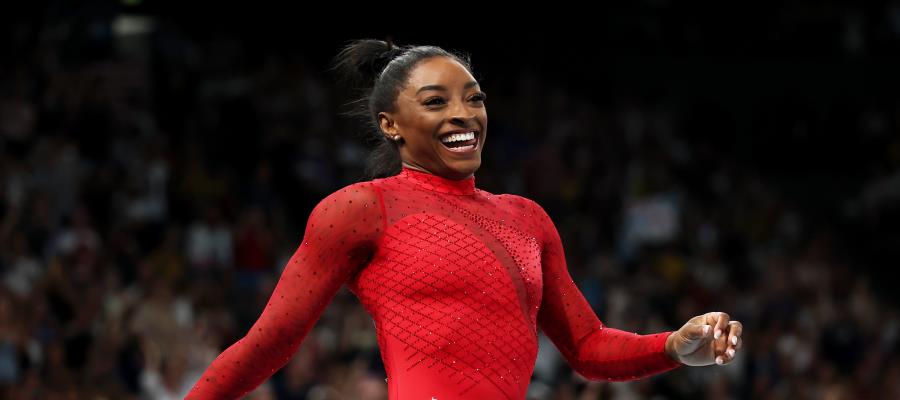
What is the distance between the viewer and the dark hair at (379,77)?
3221mm

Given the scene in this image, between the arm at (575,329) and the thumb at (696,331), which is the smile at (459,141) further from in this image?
the thumb at (696,331)

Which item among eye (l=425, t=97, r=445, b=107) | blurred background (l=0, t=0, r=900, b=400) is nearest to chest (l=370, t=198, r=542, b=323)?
eye (l=425, t=97, r=445, b=107)

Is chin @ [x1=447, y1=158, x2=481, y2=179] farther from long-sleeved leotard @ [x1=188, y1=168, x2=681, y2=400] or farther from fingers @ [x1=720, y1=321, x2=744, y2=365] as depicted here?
fingers @ [x1=720, y1=321, x2=744, y2=365]

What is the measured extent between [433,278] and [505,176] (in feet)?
28.7

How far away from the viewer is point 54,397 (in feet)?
24.2

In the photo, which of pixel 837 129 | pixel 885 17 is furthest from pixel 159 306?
pixel 885 17

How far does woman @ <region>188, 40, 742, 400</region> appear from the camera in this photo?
9.68 feet

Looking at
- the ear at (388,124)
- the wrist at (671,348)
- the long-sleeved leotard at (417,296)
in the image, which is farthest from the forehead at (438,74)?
the wrist at (671,348)

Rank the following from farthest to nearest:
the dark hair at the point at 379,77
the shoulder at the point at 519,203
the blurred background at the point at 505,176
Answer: the blurred background at the point at 505,176 < the shoulder at the point at 519,203 < the dark hair at the point at 379,77

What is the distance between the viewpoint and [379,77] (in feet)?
10.8

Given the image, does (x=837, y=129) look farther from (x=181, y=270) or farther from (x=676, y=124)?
(x=181, y=270)

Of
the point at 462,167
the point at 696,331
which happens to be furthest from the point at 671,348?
the point at 462,167

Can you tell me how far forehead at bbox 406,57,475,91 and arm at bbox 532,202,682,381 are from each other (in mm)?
437

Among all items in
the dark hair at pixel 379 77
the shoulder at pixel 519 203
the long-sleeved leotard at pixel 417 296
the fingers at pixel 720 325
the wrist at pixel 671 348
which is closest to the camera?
the fingers at pixel 720 325
